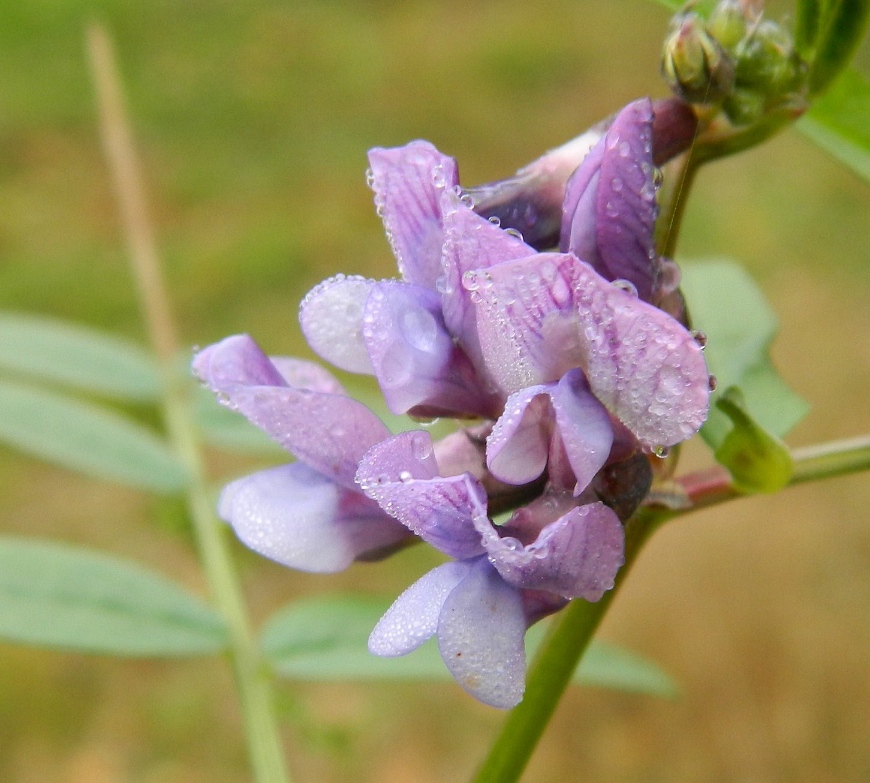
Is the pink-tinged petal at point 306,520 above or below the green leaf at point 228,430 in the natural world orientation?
below

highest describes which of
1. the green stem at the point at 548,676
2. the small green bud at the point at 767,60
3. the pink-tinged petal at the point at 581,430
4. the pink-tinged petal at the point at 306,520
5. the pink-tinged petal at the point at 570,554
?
the small green bud at the point at 767,60

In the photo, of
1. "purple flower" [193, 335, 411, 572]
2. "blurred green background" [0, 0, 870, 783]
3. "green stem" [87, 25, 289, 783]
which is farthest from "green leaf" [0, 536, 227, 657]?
"purple flower" [193, 335, 411, 572]

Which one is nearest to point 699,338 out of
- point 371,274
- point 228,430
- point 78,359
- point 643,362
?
point 643,362

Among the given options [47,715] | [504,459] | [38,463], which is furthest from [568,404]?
[38,463]

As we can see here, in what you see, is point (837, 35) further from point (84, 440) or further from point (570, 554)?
point (84, 440)

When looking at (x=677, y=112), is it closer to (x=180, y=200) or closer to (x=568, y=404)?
(x=568, y=404)

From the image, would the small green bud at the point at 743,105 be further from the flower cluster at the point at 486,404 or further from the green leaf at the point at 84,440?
the green leaf at the point at 84,440

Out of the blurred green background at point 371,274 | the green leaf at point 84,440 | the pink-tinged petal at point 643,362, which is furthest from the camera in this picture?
the blurred green background at point 371,274

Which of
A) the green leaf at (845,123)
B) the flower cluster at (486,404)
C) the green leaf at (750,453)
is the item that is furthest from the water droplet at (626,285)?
the green leaf at (845,123)
